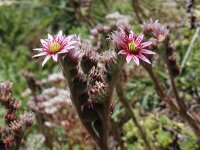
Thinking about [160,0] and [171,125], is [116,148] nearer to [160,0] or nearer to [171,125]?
[171,125]

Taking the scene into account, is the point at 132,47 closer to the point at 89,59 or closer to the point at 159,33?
the point at 89,59

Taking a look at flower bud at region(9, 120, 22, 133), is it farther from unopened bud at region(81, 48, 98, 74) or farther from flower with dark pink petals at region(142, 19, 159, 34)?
flower with dark pink petals at region(142, 19, 159, 34)

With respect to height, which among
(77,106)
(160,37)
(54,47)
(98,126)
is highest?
(54,47)

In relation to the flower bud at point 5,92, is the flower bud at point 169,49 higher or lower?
lower

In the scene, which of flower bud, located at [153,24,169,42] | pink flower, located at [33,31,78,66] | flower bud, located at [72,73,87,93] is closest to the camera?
pink flower, located at [33,31,78,66]

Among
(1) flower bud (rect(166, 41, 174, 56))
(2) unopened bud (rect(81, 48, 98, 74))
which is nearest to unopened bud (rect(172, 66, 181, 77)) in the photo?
(1) flower bud (rect(166, 41, 174, 56))

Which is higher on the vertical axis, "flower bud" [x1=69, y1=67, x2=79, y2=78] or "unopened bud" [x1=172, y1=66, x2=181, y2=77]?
"flower bud" [x1=69, y1=67, x2=79, y2=78]

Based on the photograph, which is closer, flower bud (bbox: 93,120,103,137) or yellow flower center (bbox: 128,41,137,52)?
yellow flower center (bbox: 128,41,137,52)

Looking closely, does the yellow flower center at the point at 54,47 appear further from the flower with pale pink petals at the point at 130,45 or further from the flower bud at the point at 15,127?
the flower bud at the point at 15,127

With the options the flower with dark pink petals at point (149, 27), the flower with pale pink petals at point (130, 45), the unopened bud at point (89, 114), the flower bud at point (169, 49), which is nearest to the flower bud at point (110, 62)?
the flower with pale pink petals at point (130, 45)

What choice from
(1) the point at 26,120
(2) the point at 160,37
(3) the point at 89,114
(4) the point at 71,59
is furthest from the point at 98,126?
(2) the point at 160,37
